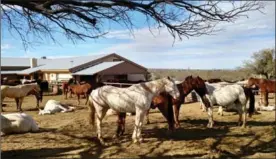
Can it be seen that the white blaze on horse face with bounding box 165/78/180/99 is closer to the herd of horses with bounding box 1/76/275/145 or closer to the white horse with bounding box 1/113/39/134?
the herd of horses with bounding box 1/76/275/145

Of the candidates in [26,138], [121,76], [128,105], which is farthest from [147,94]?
[121,76]

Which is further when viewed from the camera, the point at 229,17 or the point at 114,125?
the point at 114,125

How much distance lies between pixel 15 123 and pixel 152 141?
361cm

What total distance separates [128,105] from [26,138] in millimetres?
2693

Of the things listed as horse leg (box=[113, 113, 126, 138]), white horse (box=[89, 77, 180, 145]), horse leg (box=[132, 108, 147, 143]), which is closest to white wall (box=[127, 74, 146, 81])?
horse leg (box=[113, 113, 126, 138])

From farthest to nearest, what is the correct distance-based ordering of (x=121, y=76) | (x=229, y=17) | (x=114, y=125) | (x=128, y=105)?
(x=121, y=76) → (x=114, y=125) → (x=128, y=105) → (x=229, y=17)

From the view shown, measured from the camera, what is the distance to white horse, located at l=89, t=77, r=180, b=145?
7.73 meters

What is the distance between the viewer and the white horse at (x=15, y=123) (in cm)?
877

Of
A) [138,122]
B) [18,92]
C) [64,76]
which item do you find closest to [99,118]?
[138,122]

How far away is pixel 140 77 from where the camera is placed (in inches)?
1425

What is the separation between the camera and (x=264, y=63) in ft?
135

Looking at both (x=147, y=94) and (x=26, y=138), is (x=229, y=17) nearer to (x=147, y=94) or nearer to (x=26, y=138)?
(x=147, y=94)

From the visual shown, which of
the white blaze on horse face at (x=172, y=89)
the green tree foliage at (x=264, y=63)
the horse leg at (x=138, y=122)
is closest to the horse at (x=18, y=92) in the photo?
the horse leg at (x=138, y=122)

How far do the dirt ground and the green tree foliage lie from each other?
30260mm
